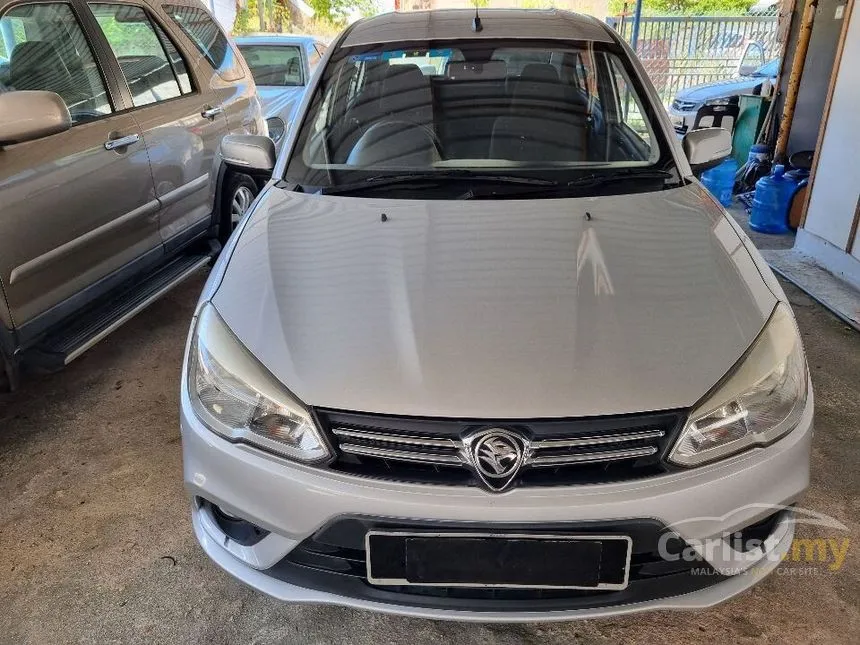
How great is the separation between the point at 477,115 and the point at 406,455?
1.43m

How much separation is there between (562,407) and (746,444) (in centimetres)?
42

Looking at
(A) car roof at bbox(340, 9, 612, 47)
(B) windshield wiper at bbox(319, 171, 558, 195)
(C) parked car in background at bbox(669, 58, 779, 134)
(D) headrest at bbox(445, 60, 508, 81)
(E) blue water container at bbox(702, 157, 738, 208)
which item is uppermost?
(A) car roof at bbox(340, 9, 612, 47)

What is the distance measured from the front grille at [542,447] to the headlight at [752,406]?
0.20 ft

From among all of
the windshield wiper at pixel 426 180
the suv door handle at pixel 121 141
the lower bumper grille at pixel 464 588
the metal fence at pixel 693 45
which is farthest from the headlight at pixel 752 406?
the metal fence at pixel 693 45

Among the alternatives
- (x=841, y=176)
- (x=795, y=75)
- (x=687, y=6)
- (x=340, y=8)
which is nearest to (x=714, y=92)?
(x=795, y=75)

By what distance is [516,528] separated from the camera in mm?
1370

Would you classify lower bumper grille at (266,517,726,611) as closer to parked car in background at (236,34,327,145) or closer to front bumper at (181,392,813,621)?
front bumper at (181,392,813,621)

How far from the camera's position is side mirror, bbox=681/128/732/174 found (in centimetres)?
245

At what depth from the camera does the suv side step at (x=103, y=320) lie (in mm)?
2508

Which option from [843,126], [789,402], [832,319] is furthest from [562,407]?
[843,126]

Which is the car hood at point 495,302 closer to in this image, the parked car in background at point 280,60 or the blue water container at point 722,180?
the blue water container at point 722,180

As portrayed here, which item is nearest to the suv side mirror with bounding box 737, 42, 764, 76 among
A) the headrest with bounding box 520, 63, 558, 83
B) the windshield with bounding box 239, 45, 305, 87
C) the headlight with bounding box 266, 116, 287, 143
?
the windshield with bounding box 239, 45, 305, 87

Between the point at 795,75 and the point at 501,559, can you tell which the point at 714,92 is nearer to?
the point at 795,75

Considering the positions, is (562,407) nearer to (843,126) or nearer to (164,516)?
(164,516)
